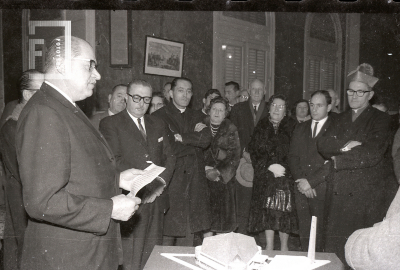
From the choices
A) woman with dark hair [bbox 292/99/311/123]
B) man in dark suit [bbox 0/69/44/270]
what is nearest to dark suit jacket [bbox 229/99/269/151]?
woman with dark hair [bbox 292/99/311/123]

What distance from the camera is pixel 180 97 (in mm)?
3566

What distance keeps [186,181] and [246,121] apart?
0.90m

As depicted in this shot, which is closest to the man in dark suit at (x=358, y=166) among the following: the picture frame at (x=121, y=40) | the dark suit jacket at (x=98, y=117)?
the dark suit jacket at (x=98, y=117)

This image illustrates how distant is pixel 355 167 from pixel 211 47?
299 centimetres

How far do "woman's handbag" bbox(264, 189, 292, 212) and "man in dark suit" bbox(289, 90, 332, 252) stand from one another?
7cm

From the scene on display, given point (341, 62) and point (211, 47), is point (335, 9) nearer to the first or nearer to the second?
point (211, 47)

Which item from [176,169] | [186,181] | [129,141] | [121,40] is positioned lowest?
[186,181]

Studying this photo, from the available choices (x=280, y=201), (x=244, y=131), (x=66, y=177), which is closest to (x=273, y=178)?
(x=280, y=201)

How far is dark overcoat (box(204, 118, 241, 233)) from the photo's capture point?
3520mm

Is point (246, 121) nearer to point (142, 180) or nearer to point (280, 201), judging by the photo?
point (280, 201)

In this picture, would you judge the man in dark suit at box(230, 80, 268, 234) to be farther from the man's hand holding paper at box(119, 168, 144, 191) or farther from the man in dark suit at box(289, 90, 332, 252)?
the man's hand holding paper at box(119, 168, 144, 191)

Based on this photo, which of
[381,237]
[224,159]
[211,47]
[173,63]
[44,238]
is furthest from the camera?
[211,47]

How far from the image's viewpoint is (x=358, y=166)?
2.97m

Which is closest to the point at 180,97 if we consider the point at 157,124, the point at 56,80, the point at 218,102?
the point at 218,102
